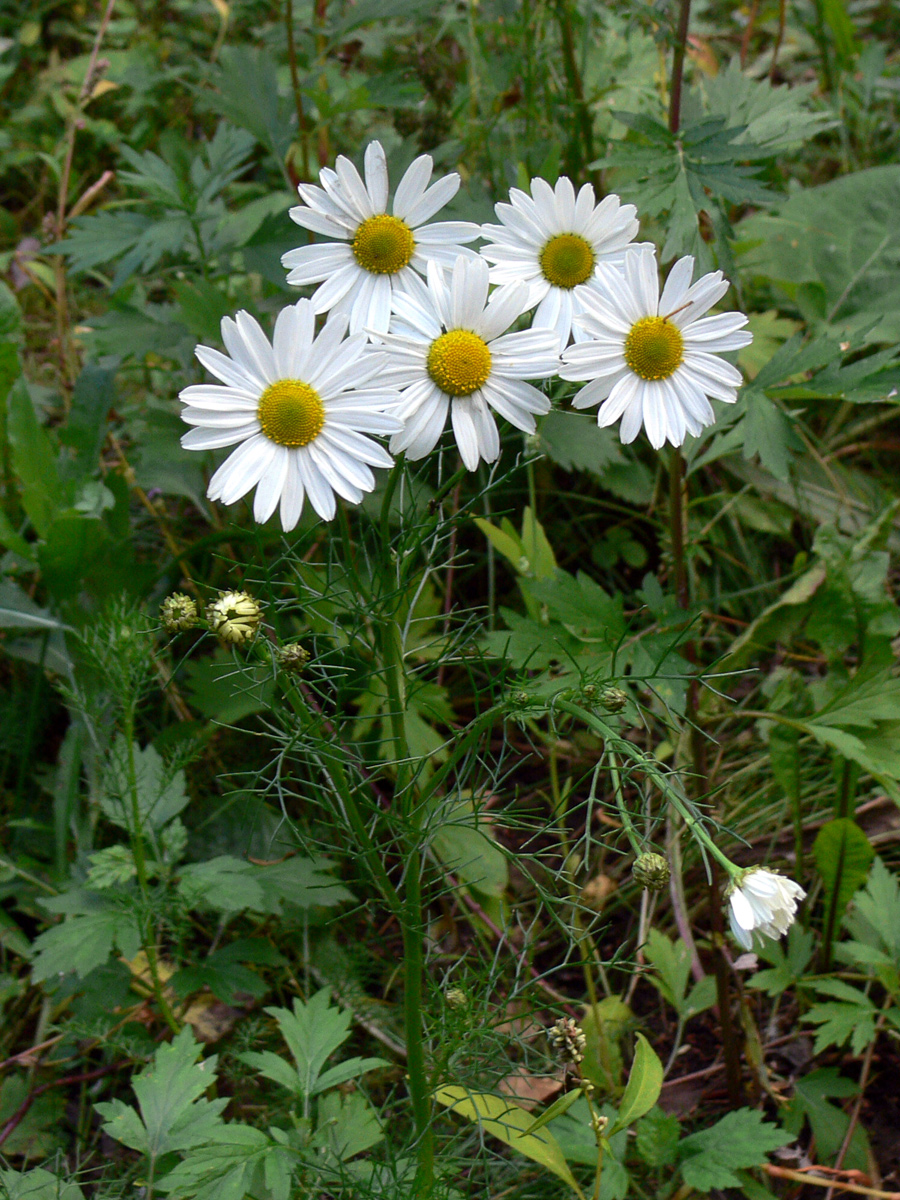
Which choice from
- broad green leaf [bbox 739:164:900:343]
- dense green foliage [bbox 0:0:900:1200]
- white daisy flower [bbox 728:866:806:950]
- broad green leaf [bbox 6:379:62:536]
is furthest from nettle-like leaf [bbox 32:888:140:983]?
broad green leaf [bbox 739:164:900:343]

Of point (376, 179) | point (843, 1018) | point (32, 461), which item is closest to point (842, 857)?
point (843, 1018)

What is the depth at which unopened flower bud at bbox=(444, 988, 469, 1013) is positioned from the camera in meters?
1.36

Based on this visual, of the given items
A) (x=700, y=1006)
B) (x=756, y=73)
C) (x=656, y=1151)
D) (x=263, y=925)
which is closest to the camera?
(x=656, y=1151)

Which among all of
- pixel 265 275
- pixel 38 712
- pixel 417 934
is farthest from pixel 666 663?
pixel 38 712

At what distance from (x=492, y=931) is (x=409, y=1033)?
53cm

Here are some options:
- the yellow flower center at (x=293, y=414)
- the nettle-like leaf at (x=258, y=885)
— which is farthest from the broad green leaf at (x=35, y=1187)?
the yellow flower center at (x=293, y=414)

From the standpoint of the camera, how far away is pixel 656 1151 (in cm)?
150

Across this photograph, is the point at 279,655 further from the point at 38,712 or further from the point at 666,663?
the point at 38,712

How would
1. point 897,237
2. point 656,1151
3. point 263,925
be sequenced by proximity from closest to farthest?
1. point 656,1151
2. point 263,925
3. point 897,237

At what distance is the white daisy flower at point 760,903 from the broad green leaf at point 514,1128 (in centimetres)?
49

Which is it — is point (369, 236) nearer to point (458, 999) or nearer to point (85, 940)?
point (458, 999)

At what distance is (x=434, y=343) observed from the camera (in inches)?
43.8

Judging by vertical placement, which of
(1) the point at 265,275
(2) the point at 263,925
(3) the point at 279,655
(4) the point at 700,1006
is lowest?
(2) the point at 263,925

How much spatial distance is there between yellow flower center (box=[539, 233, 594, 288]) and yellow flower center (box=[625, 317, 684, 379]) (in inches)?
4.4
